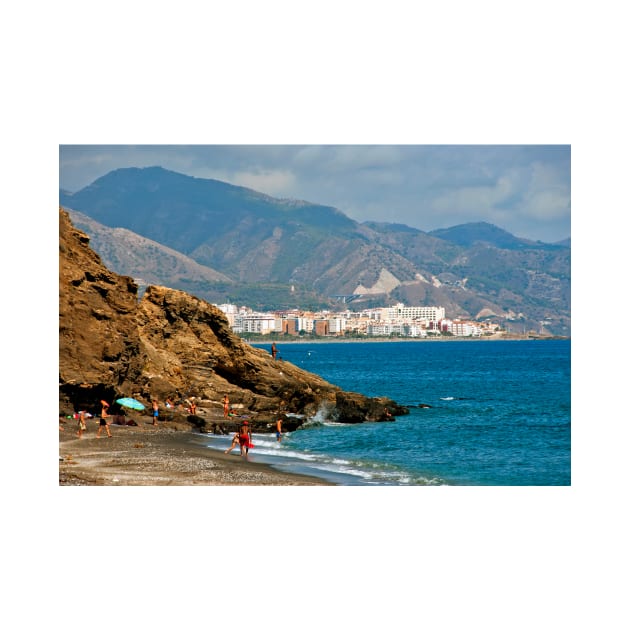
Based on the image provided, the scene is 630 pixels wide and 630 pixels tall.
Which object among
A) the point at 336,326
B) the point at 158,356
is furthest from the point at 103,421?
the point at 336,326

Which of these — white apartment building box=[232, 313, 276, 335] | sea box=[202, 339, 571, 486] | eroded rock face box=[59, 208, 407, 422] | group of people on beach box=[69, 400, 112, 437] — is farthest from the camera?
white apartment building box=[232, 313, 276, 335]

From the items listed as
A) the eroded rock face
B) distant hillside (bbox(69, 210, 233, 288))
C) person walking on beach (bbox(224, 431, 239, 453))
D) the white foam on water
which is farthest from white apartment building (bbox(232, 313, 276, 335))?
person walking on beach (bbox(224, 431, 239, 453))

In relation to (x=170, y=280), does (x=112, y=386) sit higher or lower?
lower

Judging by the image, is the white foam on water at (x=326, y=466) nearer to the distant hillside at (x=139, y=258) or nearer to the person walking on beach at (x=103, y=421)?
the person walking on beach at (x=103, y=421)

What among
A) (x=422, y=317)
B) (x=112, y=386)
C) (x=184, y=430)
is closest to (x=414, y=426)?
(x=184, y=430)

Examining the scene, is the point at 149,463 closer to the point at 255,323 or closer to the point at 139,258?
the point at 255,323

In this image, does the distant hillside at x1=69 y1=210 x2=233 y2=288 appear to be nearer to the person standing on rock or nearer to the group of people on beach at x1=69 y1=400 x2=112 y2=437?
the person standing on rock
